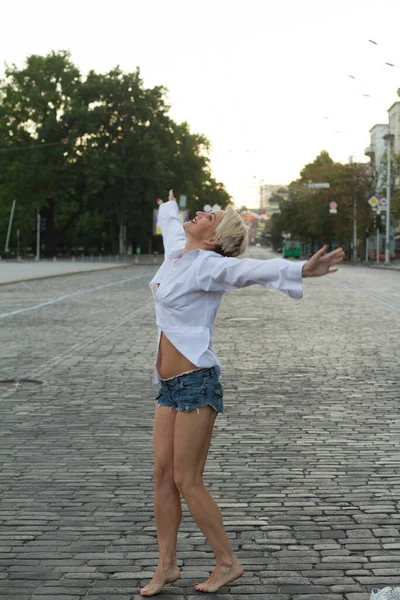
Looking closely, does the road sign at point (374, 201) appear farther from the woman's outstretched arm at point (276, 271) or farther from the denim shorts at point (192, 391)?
the woman's outstretched arm at point (276, 271)

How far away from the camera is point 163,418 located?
13.4 ft

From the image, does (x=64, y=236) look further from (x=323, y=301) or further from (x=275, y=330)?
(x=275, y=330)

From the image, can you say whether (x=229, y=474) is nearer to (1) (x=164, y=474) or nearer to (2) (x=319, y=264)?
(1) (x=164, y=474)

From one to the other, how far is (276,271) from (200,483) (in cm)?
96

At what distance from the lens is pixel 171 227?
464cm

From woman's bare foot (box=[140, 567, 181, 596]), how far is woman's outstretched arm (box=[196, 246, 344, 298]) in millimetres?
1229

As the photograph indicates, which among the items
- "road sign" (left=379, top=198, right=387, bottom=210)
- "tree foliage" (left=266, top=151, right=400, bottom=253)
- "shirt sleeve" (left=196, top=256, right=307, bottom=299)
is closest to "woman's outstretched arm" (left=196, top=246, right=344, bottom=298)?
"shirt sleeve" (left=196, top=256, right=307, bottom=299)

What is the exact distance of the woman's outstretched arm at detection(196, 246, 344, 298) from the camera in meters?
3.74

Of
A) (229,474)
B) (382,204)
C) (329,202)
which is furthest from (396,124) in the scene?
(229,474)

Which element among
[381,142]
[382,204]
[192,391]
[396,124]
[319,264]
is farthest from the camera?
[381,142]

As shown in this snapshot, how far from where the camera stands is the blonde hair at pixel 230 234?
4.02m

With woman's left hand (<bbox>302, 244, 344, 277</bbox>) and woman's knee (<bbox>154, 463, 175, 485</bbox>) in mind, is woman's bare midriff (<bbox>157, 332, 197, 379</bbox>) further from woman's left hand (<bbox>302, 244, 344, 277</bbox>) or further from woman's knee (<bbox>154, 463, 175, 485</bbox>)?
woman's left hand (<bbox>302, 244, 344, 277</bbox>)

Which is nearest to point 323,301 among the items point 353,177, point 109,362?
point 109,362

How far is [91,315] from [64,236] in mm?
79616
